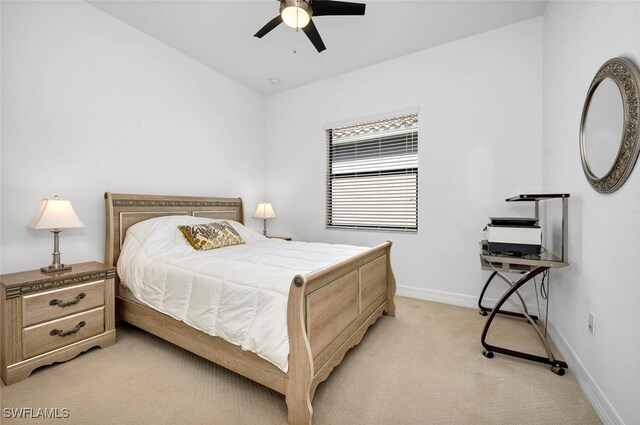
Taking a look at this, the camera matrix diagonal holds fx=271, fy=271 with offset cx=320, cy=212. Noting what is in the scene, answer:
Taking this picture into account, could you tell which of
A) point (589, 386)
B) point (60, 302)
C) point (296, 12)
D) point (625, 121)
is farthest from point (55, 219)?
point (589, 386)

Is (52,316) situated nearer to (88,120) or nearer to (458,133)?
(88,120)

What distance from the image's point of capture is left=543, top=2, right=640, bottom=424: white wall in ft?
4.32

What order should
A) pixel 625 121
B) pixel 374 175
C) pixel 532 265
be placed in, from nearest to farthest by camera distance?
pixel 625 121, pixel 532 265, pixel 374 175

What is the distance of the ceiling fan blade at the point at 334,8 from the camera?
1.96 metres

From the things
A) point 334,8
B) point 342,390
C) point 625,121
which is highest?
point 334,8

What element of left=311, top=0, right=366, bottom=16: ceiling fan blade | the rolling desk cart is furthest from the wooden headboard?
the rolling desk cart

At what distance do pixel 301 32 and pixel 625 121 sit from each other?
9.26 ft

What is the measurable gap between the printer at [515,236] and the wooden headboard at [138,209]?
10.4 feet

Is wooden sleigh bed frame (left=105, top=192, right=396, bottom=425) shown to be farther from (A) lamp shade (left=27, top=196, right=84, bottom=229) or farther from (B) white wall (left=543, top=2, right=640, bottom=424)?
(B) white wall (left=543, top=2, right=640, bottom=424)

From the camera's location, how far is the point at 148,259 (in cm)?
235

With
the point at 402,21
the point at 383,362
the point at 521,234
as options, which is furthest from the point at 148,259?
the point at 402,21

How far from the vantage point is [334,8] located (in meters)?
2.04

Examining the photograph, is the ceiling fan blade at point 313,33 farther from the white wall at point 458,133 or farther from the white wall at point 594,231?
the white wall at point 594,231

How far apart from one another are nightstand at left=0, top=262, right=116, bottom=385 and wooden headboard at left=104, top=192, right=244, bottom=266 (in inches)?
14.4
